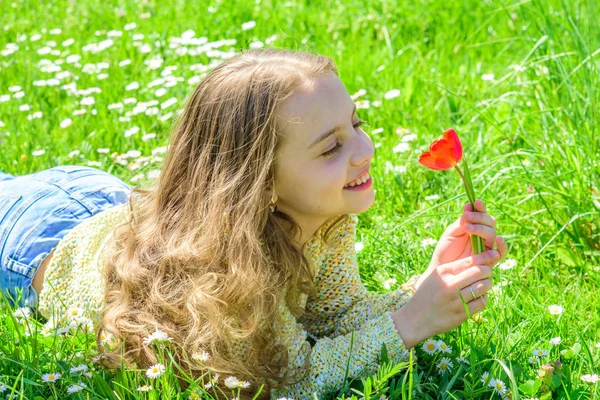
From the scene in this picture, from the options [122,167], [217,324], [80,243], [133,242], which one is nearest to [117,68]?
[122,167]

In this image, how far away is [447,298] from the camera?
176 centimetres

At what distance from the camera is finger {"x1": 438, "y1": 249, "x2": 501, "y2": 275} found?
1740 mm

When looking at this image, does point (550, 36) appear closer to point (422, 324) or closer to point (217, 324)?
point (422, 324)

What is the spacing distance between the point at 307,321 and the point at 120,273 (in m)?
0.48

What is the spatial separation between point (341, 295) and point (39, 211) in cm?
87

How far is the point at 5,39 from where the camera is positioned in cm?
422

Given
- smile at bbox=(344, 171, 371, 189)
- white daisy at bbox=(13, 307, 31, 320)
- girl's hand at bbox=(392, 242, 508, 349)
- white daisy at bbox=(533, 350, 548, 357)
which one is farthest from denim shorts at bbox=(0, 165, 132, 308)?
white daisy at bbox=(533, 350, 548, 357)

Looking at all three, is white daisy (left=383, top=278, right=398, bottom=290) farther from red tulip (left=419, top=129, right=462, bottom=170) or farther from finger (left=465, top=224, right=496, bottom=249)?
red tulip (left=419, top=129, right=462, bottom=170)

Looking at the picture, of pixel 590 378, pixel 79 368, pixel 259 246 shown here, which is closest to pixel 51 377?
pixel 79 368

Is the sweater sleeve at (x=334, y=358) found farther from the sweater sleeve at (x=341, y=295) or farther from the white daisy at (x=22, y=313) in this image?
the white daisy at (x=22, y=313)

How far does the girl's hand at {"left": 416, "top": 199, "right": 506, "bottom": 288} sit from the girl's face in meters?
0.22

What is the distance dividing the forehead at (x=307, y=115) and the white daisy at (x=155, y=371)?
0.52 metres

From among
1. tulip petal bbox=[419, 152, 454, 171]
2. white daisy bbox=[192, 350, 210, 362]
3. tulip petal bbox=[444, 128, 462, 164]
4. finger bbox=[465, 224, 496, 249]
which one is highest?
tulip petal bbox=[444, 128, 462, 164]

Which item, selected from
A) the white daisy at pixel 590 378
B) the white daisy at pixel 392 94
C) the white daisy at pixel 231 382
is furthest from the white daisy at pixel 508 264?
the white daisy at pixel 392 94
